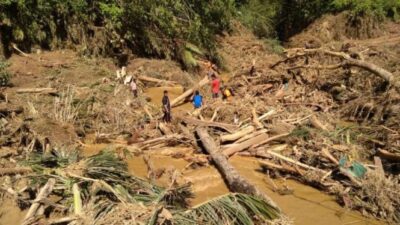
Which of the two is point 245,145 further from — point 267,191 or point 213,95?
point 213,95

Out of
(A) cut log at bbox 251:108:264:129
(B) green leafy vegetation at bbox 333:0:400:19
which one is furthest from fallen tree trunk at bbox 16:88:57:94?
(B) green leafy vegetation at bbox 333:0:400:19

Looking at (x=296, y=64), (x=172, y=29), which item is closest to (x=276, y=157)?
(x=296, y=64)

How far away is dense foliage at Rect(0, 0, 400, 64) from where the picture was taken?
664 inches

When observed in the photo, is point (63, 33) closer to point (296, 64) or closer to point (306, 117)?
point (296, 64)

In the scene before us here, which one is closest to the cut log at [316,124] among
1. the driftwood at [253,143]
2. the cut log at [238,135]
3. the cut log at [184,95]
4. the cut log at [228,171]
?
the driftwood at [253,143]

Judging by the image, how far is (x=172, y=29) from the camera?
1936 cm

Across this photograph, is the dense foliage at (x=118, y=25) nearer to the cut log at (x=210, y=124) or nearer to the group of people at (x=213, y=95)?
the group of people at (x=213, y=95)

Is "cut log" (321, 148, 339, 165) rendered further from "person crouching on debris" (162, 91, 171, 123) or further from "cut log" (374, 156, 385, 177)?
"person crouching on debris" (162, 91, 171, 123)

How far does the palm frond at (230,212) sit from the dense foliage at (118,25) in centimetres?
1241

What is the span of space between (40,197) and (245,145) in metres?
5.10

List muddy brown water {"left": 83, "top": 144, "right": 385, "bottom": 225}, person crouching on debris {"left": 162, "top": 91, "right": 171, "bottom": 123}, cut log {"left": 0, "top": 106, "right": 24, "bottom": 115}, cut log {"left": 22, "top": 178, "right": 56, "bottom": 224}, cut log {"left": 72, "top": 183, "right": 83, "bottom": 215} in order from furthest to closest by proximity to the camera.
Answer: person crouching on debris {"left": 162, "top": 91, "right": 171, "bottom": 123}
cut log {"left": 0, "top": 106, "right": 24, "bottom": 115}
muddy brown water {"left": 83, "top": 144, "right": 385, "bottom": 225}
cut log {"left": 22, "top": 178, "right": 56, "bottom": 224}
cut log {"left": 72, "top": 183, "right": 83, "bottom": 215}

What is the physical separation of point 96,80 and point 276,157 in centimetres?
775

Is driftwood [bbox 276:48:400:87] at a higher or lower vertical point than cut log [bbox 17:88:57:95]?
lower

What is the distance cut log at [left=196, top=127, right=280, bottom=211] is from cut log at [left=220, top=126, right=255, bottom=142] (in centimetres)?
32
